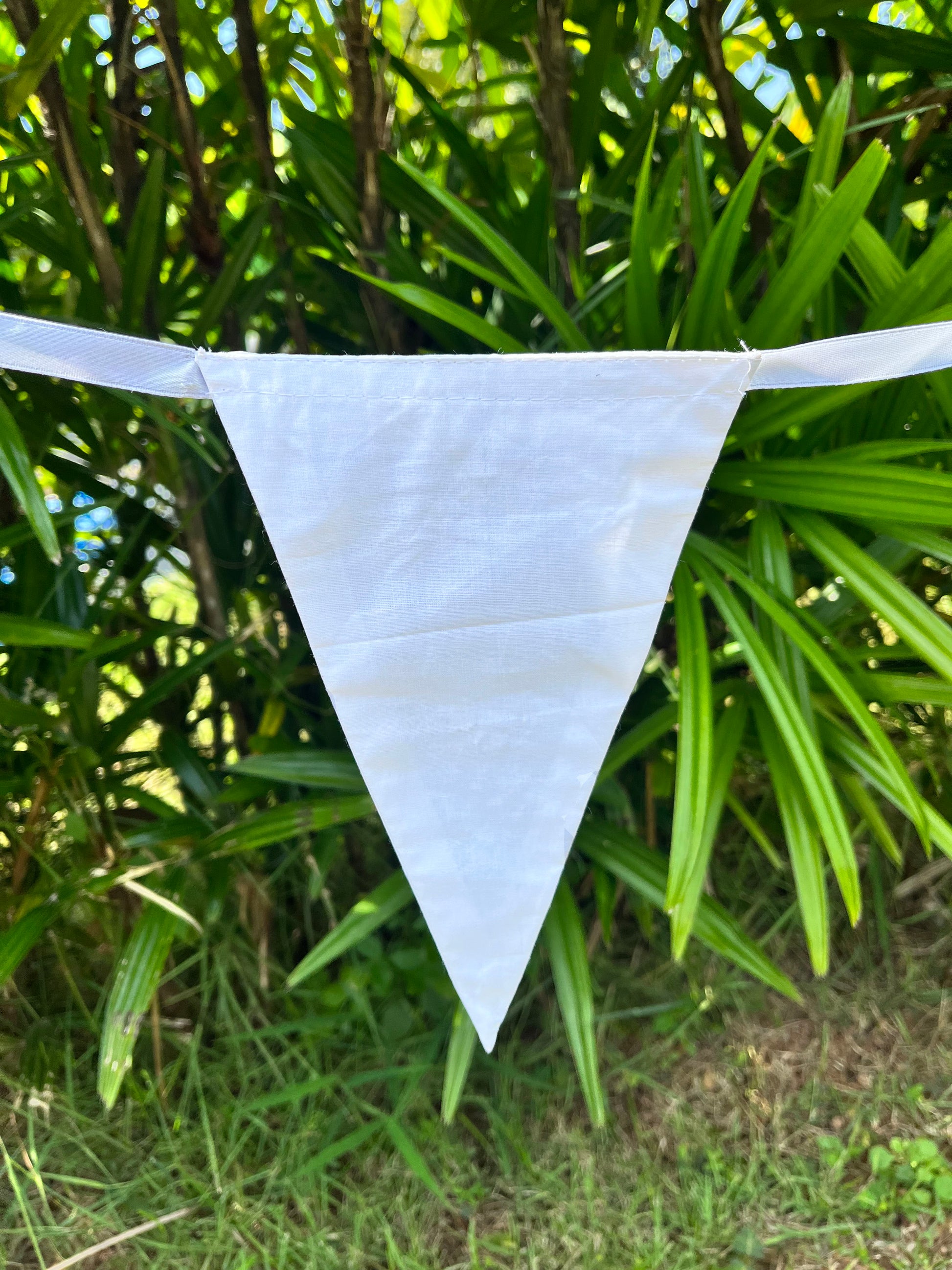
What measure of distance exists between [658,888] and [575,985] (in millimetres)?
124

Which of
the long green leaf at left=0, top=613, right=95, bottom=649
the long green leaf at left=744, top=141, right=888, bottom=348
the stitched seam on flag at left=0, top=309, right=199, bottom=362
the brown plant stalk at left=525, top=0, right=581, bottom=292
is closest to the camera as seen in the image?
the stitched seam on flag at left=0, top=309, right=199, bottom=362

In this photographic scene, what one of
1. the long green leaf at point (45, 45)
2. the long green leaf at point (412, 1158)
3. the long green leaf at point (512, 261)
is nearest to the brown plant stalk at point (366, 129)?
the long green leaf at point (512, 261)

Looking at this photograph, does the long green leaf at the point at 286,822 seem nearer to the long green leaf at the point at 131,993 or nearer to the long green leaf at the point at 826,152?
the long green leaf at the point at 131,993

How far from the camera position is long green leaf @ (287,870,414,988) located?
0.78 meters

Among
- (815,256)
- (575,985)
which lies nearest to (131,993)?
(575,985)

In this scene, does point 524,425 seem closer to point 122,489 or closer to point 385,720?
point 385,720

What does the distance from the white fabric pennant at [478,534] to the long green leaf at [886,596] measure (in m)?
0.19

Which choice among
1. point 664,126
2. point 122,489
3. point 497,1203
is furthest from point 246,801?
point 664,126

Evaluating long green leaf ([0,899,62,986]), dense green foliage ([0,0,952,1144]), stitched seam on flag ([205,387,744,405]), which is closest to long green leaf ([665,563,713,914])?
dense green foliage ([0,0,952,1144])

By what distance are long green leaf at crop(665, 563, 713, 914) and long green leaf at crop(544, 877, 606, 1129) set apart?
18 centimetres

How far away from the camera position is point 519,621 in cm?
55

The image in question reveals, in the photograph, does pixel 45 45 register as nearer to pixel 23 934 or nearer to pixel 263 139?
pixel 263 139

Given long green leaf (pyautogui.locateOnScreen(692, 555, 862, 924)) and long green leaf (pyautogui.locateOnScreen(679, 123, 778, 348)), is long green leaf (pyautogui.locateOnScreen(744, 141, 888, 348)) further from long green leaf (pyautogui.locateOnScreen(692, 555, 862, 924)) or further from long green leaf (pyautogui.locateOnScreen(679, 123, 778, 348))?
long green leaf (pyautogui.locateOnScreen(692, 555, 862, 924))

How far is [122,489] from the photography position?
2.90 feet
